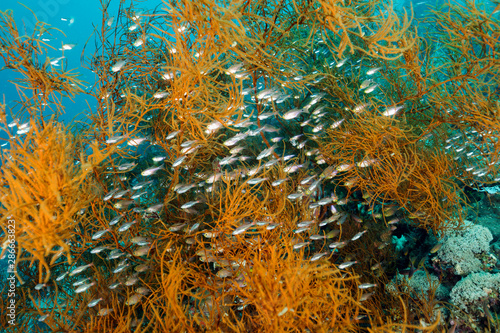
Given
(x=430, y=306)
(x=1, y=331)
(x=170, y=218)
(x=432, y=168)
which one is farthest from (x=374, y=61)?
(x=1, y=331)

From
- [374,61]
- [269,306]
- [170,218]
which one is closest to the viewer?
[269,306]

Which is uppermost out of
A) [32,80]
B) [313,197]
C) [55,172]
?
[32,80]

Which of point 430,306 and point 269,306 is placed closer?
point 269,306

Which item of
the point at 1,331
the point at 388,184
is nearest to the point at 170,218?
the point at 1,331

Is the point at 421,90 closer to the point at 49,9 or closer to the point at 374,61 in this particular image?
the point at 374,61

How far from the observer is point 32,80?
124 inches

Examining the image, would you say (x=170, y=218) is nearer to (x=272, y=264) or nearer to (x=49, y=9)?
(x=272, y=264)

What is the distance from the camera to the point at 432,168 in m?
3.70

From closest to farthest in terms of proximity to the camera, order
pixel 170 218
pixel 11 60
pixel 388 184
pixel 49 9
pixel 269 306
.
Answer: pixel 269 306 → pixel 11 60 → pixel 388 184 → pixel 170 218 → pixel 49 9

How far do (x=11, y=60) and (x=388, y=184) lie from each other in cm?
489

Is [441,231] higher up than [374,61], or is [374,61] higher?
[374,61]

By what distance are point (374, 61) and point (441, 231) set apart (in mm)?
3295

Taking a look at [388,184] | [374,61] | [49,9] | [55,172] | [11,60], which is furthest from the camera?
[49,9]

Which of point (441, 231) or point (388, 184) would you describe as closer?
point (388, 184)
